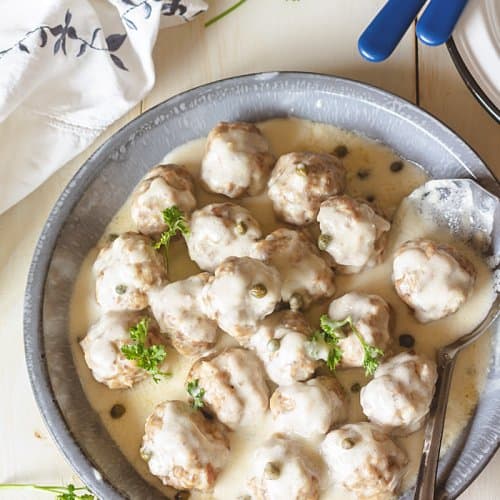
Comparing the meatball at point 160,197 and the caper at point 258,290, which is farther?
the meatball at point 160,197

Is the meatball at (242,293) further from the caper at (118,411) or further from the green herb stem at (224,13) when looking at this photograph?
the green herb stem at (224,13)

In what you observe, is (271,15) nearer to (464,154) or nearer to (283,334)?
(464,154)

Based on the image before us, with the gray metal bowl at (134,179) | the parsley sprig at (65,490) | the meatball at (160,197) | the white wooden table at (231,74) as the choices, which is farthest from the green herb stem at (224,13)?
the parsley sprig at (65,490)

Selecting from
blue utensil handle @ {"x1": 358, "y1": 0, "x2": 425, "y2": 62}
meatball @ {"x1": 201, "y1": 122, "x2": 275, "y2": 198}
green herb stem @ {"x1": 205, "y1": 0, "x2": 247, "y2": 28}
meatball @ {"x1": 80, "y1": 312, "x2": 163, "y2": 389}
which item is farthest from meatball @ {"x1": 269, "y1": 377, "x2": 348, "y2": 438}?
green herb stem @ {"x1": 205, "y1": 0, "x2": 247, "y2": 28}

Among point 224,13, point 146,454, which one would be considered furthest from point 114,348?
point 224,13

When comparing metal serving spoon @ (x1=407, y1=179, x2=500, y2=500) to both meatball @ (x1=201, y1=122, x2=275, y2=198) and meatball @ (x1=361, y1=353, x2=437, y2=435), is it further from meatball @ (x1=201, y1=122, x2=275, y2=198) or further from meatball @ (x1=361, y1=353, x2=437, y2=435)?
meatball @ (x1=201, y1=122, x2=275, y2=198)

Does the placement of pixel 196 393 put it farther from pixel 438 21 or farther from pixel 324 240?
pixel 438 21
